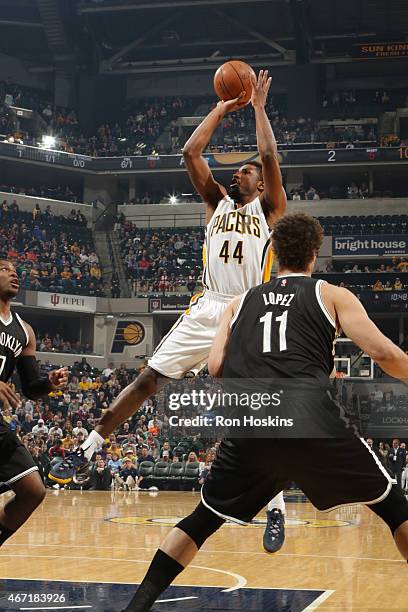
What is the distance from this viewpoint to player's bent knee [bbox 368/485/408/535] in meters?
4.21

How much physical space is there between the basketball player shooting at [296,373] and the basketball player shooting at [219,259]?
1.83 m

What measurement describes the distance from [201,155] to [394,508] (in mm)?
3030

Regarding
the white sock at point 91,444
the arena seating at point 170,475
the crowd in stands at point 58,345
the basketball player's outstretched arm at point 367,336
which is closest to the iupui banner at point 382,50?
the crowd in stands at point 58,345

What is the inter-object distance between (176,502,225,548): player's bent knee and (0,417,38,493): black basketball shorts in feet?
7.53

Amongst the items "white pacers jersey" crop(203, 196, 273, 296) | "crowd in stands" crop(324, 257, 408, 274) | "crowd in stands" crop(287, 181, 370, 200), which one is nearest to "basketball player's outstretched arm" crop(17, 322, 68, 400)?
"white pacers jersey" crop(203, 196, 273, 296)

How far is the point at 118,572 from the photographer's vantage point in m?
7.89

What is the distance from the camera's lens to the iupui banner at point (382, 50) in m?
35.0

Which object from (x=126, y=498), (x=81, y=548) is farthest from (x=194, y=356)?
(x=126, y=498)

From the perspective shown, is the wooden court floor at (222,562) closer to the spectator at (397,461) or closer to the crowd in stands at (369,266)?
the spectator at (397,461)

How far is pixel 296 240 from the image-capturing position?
4285mm

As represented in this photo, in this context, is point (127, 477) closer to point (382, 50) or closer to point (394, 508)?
point (394, 508)

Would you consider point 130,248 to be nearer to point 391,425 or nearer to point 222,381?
point 391,425

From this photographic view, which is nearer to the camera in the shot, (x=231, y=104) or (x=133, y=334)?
(x=231, y=104)

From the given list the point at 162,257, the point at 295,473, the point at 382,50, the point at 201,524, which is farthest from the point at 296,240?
the point at 382,50
